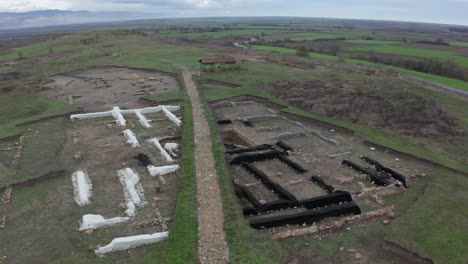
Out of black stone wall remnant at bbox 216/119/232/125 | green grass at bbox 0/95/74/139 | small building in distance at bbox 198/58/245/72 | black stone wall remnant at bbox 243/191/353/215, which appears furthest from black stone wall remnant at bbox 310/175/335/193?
small building in distance at bbox 198/58/245/72

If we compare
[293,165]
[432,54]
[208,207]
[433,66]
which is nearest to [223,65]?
[293,165]

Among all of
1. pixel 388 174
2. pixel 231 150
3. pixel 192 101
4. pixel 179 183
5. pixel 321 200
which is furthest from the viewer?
pixel 192 101

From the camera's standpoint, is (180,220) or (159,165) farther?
(159,165)

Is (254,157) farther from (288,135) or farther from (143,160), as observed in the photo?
(143,160)

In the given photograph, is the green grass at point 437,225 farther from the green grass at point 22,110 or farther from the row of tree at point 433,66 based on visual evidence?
the row of tree at point 433,66

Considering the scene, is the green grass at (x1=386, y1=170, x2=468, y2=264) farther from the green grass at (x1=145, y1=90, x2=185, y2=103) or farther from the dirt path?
the green grass at (x1=145, y1=90, x2=185, y2=103)

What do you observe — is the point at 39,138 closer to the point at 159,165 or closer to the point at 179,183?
the point at 159,165

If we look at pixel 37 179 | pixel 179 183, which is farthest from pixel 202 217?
pixel 37 179

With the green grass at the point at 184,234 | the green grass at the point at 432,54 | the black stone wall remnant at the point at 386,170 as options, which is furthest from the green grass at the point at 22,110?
the green grass at the point at 432,54
